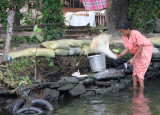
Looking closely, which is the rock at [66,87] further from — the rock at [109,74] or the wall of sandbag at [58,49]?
the wall of sandbag at [58,49]

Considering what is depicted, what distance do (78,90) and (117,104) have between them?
1.23 m

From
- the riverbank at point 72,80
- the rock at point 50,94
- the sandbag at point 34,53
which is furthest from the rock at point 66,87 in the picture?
the sandbag at point 34,53

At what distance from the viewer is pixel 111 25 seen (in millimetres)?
10758

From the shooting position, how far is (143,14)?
38.4 ft

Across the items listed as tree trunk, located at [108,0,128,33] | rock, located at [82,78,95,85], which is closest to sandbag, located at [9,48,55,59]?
rock, located at [82,78,95,85]

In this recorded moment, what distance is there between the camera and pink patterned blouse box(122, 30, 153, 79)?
6465 millimetres

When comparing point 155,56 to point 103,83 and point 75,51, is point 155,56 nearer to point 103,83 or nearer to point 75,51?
point 103,83

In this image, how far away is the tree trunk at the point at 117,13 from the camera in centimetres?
1062

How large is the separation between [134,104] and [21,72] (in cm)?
321

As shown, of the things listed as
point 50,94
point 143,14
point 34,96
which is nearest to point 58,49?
point 50,94

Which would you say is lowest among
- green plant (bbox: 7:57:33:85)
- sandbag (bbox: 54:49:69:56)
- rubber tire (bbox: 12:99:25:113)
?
rubber tire (bbox: 12:99:25:113)

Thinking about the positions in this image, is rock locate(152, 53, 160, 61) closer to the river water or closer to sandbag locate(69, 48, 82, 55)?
the river water

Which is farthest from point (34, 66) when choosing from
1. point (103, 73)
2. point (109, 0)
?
point (109, 0)

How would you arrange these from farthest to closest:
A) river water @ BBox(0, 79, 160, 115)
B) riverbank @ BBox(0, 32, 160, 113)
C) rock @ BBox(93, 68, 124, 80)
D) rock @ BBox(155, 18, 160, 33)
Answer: rock @ BBox(155, 18, 160, 33)
rock @ BBox(93, 68, 124, 80)
riverbank @ BBox(0, 32, 160, 113)
river water @ BBox(0, 79, 160, 115)
